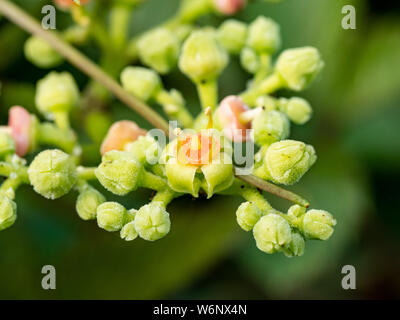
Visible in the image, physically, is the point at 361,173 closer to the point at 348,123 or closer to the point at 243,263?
the point at 348,123

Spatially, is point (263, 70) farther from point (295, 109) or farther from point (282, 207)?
point (282, 207)

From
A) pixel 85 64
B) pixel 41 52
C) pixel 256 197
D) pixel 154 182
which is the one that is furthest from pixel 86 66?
pixel 256 197

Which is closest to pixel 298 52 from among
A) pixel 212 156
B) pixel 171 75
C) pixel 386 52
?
pixel 212 156

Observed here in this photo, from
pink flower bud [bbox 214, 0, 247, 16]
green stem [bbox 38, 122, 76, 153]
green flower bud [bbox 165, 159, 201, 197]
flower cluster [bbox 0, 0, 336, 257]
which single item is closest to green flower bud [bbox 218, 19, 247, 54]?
flower cluster [bbox 0, 0, 336, 257]

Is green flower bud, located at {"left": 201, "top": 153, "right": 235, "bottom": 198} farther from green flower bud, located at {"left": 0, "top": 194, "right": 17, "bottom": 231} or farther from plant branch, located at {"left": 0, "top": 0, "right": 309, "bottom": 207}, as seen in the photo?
green flower bud, located at {"left": 0, "top": 194, "right": 17, "bottom": 231}

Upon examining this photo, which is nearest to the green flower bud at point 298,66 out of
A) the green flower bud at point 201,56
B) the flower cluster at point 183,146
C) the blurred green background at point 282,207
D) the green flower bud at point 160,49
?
the flower cluster at point 183,146

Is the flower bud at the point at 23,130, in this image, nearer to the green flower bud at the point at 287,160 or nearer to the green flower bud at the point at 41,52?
the green flower bud at the point at 41,52
